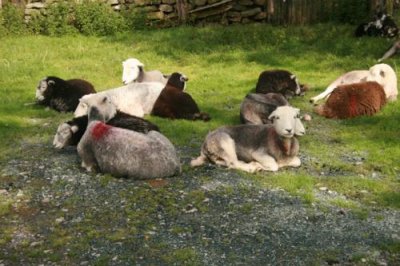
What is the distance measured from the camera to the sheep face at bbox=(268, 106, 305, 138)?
8406 mm

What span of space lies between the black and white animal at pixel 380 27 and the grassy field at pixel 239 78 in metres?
0.39

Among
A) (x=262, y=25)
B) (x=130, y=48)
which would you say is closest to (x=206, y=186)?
(x=130, y=48)

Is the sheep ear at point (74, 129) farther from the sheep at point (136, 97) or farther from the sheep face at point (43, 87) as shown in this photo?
the sheep face at point (43, 87)

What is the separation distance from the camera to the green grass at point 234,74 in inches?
348

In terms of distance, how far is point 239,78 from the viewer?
1505 cm

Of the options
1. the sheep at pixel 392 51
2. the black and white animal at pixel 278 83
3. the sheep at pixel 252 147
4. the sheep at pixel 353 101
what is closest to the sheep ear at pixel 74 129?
the sheep at pixel 252 147

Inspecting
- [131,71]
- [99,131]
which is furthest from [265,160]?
[131,71]

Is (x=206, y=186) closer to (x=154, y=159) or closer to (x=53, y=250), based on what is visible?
(x=154, y=159)

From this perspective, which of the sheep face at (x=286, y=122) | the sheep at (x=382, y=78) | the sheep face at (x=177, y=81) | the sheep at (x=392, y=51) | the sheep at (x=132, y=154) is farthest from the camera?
the sheep at (x=392, y=51)

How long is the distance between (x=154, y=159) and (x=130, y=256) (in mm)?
2228

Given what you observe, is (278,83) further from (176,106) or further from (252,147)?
(252,147)

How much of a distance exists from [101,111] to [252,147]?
2676 mm

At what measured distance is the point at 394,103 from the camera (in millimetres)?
12055

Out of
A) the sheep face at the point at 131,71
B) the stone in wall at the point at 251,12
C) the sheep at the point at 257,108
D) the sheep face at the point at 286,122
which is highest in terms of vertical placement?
the stone in wall at the point at 251,12
